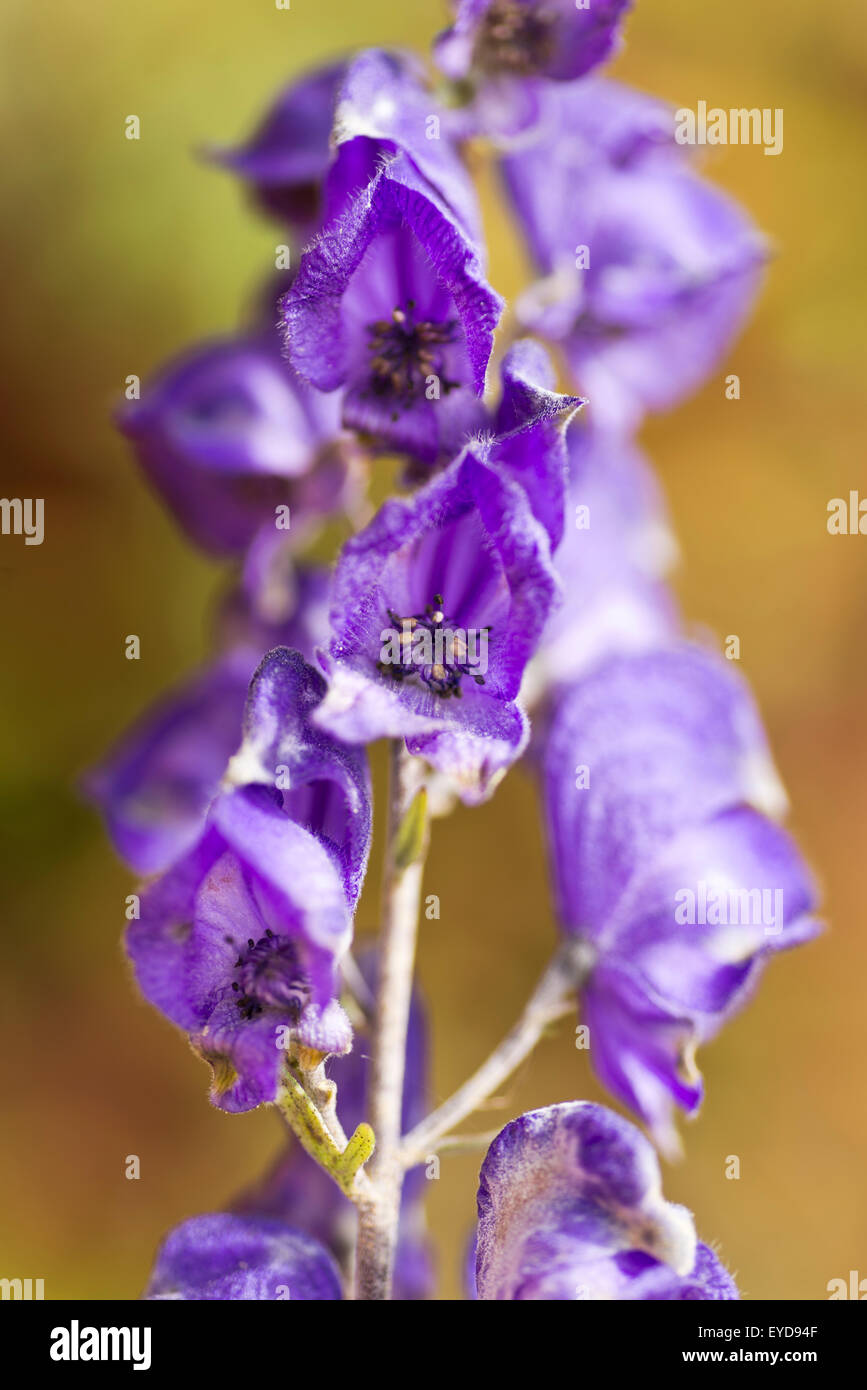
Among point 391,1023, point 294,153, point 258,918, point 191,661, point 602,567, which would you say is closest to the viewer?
point 258,918

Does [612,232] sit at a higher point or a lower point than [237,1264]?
higher

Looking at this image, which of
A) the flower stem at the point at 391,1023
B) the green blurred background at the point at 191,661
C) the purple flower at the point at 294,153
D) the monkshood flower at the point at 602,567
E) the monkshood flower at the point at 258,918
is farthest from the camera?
the green blurred background at the point at 191,661

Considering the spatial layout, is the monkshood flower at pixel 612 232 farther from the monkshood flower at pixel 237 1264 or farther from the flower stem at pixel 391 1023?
the monkshood flower at pixel 237 1264

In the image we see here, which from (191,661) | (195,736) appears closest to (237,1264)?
(195,736)

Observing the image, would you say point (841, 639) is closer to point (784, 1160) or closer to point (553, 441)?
point (784, 1160)

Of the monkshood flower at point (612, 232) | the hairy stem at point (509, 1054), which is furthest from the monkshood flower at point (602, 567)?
the hairy stem at point (509, 1054)

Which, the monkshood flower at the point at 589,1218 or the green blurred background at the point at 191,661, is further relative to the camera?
the green blurred background at the point at 191,661

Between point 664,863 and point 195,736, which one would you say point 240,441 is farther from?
point 664,863
